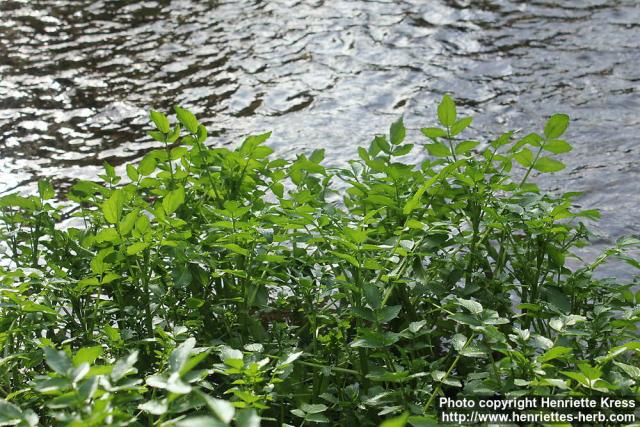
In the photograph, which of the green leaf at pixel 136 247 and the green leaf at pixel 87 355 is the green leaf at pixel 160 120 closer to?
the green leaf at pixel 136 247

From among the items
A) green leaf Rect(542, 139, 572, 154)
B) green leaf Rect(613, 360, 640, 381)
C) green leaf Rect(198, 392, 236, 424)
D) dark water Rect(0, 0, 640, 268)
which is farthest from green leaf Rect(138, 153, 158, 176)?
dark water Rect(0, 0, 640, 268)

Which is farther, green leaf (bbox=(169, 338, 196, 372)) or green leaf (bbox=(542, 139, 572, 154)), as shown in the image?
green leaf (bbox=(542, 139, 572, 154))

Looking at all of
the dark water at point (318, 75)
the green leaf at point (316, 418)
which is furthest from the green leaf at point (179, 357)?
the dark water at point (318, 75)

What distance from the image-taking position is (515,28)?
5.04 m

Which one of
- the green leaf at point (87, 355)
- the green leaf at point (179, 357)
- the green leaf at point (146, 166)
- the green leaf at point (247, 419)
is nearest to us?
the green leaf at point (247, 419)

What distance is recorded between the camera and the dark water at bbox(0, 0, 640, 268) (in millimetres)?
3865

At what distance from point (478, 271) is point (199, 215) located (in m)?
0.76

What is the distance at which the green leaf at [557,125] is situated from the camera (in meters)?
1.93

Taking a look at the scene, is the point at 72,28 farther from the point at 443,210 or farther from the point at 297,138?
the point at 443,210

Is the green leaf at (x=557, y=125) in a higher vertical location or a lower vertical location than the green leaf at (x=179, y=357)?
higher

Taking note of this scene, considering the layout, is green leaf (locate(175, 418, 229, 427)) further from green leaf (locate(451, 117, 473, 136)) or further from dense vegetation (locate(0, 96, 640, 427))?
green leaf (locate(451, 117, 473, 136))

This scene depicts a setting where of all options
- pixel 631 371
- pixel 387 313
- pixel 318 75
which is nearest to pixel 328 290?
pixel 387 313

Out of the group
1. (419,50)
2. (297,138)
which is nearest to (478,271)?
(297,138)

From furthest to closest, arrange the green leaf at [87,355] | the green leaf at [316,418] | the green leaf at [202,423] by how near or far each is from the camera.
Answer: the green leaf at [316,418] < the green leaf at [87,355] < the green leaf at [202,423]
